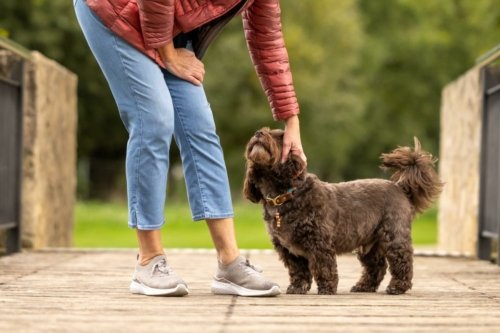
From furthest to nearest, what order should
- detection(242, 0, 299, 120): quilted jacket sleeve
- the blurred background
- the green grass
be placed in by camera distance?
1. the blurred background
2. the green grass
3. detection(242, 0, 299, 120): quilted jacket sleeve

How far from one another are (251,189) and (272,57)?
26.8 inches

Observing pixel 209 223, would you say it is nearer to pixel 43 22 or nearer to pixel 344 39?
pixel 43 22

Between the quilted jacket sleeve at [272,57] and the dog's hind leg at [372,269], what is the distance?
95 cm

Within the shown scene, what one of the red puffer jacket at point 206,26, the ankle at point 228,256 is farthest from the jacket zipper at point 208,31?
the ankle at point 228,256

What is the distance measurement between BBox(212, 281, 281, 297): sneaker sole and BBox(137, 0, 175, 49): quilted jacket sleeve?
3.56 ft

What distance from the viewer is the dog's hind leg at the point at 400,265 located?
4.79 meters

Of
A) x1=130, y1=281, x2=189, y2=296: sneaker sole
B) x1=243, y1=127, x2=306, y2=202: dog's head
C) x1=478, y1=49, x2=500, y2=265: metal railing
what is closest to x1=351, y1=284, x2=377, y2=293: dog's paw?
x1=243, y1=127, x2=306, y2=202: dog's head

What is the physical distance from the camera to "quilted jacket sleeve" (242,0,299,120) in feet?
15.0

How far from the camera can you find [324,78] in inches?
1288

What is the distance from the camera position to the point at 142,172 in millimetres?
4262

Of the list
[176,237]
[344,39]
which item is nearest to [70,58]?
[344,39]

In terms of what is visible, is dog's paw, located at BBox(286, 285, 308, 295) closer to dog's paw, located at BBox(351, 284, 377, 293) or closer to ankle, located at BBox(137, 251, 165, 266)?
dog's paw, located at BBox(351, 284, 377, 293)

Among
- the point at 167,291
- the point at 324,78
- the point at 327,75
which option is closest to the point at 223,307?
the point at 167,291

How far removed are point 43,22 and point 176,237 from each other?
12494mm
